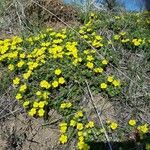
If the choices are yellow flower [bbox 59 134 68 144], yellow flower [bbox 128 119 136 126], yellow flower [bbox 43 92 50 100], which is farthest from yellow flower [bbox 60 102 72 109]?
yellow flower [bbox 128 119 136 126]

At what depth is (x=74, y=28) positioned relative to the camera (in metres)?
5.52

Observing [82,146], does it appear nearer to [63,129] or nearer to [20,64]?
Answer: [63,129]

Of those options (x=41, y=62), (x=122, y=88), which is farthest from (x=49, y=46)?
(x=122, y=88)

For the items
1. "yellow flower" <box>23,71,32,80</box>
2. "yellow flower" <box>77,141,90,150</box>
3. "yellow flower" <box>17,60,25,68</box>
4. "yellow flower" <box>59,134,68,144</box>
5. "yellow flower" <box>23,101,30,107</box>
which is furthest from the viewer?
"yellow flower" <box>17,60,25,68</box>

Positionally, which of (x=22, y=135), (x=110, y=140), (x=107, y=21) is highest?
(x=107, y=21)

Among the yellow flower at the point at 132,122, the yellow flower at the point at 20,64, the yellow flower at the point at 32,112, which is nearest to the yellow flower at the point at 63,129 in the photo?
the yellow flower at the point at 32,112

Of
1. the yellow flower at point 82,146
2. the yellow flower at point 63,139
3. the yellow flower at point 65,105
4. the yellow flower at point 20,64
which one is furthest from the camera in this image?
the yellow flower at point 20,64

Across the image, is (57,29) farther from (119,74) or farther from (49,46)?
(119,74)

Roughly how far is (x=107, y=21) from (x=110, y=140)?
184 centimetres

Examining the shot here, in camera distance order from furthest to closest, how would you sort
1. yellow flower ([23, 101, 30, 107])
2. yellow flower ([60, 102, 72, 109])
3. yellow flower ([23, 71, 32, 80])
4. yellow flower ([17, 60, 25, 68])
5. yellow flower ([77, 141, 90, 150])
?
yellow flower ([17, 60, 25, 68]) < yellow flower ([23, 71, 32, 80]) < yellow flower ([23, 101, 30, 107]) < yellow flower ([60, 102, 72, 109]) < yellow flower ([77, 141, 90, 150])

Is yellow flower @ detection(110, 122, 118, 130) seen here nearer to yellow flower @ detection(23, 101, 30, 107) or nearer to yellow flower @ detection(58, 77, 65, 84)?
yellow flower @ detection(58, 77, 65, 84)

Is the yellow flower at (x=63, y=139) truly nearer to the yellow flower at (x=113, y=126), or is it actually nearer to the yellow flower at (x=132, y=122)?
the yellow flower at (x=113, y=126)

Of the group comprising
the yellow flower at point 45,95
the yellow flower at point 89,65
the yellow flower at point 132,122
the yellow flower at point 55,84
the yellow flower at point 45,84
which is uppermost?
the yellow flower at point 89,65

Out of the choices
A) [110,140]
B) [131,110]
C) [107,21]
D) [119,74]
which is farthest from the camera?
[107,21]
